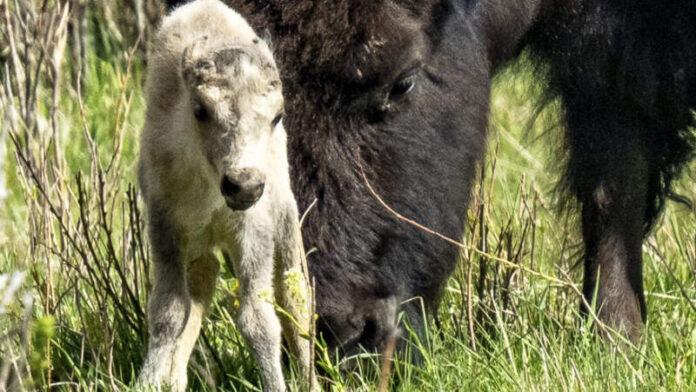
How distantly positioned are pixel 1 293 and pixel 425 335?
1.33 metres

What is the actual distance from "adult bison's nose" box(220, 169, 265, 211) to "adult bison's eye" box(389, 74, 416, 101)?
4.50ft

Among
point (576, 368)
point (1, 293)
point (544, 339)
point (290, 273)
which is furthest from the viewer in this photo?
point (1, 293)

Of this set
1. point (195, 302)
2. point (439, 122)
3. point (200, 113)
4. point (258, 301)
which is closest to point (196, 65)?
point (200, 113)

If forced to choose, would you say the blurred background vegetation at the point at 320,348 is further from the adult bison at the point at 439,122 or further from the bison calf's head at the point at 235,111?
the bison calf's head at the point at 235,111

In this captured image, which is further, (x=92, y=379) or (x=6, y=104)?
(x=6, y=104)

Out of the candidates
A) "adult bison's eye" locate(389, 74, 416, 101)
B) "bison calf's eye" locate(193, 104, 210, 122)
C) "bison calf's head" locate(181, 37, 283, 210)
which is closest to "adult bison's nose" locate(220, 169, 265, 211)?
"bison calf's head" locate(181, 37, 283, 210)

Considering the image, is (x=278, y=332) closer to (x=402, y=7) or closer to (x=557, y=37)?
(x=402, y=7)

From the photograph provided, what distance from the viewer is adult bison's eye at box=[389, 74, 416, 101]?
370cm

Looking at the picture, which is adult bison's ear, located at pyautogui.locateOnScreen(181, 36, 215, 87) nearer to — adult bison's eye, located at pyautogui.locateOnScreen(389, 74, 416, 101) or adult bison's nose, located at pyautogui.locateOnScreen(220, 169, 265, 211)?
adult bison's nose, located at pyautogui.locateOnScreen(220, 169, 265, 211)

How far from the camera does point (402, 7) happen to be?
3.71m

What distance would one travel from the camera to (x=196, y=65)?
8.21 feet

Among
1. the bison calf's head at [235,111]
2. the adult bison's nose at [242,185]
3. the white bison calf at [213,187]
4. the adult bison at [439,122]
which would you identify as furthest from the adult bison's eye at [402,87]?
the adult bison's nose at [242,185]

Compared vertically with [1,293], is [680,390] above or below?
above

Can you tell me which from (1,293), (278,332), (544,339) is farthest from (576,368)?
(1,293)
